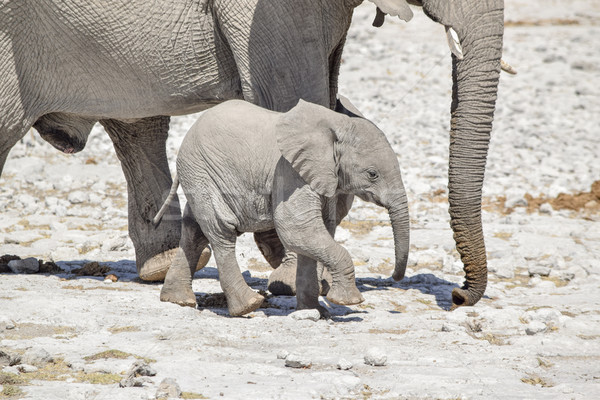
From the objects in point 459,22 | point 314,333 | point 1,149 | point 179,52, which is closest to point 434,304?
point 314,333

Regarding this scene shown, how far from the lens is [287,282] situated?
631 cm

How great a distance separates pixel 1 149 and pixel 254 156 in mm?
2064

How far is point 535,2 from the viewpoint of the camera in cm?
2489

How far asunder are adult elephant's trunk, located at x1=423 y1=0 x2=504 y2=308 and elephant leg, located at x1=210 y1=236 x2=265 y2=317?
4.34ft

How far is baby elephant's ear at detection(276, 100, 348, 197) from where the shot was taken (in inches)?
205

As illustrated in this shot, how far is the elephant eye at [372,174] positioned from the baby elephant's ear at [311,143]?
0.63 ft

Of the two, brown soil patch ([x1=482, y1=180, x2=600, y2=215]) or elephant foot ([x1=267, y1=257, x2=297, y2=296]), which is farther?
brown soil patch ([x1=482, y1=180, x2=600, y2=215])

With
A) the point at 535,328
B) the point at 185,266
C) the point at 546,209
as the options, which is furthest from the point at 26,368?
the point at 546,209

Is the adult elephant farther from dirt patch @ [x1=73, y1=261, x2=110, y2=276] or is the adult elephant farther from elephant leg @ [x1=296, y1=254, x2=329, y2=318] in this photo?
dirt patch @ [x1=73, y1=261, x2=110, y2=276]

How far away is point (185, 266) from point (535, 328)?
7.22ft

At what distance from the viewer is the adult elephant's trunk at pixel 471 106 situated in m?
5.36

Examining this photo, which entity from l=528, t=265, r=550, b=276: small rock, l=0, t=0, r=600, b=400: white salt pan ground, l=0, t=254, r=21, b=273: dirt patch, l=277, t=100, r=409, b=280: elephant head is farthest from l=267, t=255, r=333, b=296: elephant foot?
l=0, t=254, r=21, b=273: dirt patch

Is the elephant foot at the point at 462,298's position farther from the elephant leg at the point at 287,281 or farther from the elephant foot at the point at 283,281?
the elephant foot at the point at 283,281

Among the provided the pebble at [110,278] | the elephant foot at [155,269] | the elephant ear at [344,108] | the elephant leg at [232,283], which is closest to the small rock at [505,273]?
the elephant ear at [344,108]
